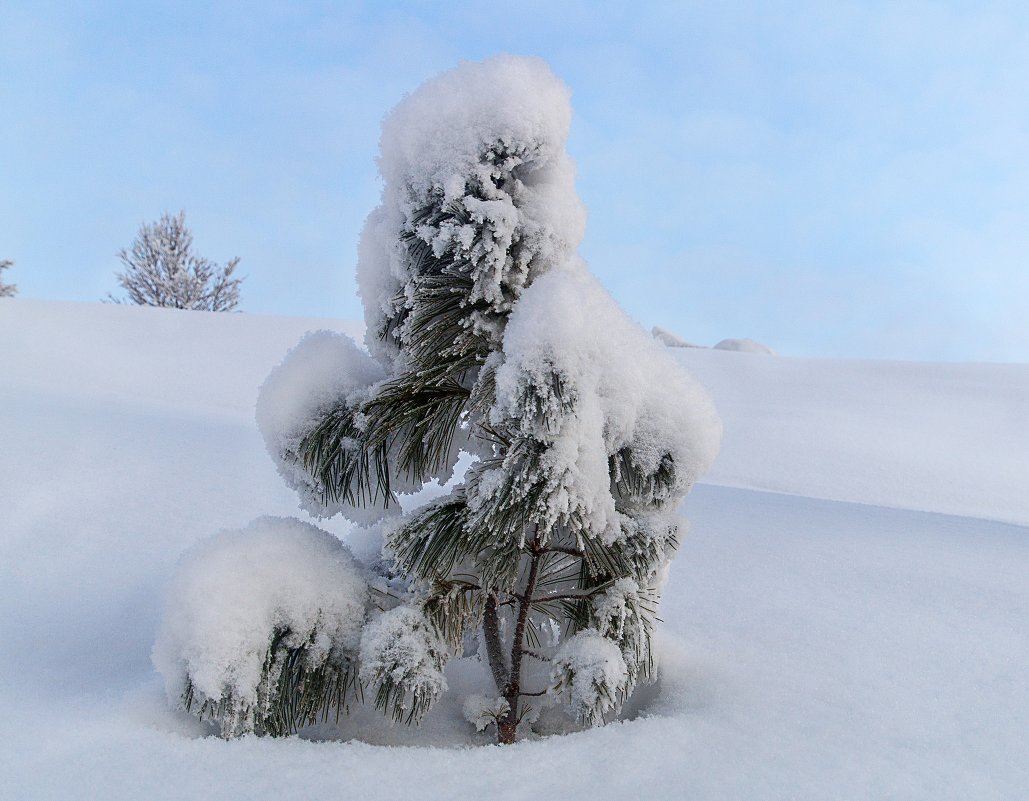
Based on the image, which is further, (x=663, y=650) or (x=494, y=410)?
(x=663, y=650)

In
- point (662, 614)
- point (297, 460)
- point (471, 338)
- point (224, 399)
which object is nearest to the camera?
point (471, 338)

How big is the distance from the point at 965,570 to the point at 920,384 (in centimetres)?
684

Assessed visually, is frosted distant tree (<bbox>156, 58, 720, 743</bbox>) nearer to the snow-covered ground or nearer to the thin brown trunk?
the thin brown trunk

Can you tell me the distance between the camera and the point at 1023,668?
1705mm

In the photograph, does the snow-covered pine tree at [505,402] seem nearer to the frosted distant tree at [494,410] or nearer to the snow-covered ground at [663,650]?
the frosted distant tree at [494,410]

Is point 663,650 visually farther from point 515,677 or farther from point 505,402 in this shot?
point 505,402

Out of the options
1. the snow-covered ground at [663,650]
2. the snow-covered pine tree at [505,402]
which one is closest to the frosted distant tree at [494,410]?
the snow-covered pine tree at [505,402]

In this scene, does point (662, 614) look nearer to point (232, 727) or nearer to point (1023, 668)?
point (1023, 668)

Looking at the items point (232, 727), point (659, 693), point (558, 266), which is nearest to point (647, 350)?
point (558, 266)

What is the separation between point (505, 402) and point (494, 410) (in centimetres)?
4

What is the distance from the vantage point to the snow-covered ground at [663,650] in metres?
1.28

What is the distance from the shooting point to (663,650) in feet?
6.51

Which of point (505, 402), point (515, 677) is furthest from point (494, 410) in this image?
point (515, 677)

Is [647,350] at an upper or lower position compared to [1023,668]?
upper
